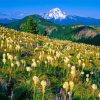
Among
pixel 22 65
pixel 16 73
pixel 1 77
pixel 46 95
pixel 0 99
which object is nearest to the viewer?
pixel 0 99

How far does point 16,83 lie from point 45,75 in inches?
80.8

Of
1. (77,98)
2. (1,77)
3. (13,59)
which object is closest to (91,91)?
(77,98)

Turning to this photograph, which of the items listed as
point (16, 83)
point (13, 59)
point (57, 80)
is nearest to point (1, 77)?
point (16, 83)

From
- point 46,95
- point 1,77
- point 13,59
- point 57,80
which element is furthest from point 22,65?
point 46,95

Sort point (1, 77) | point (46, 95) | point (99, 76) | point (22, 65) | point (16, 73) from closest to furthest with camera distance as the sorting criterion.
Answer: point (46, 95)
point (1, 77)
point (16, 73)
point (22, 65)
point (99, 76)

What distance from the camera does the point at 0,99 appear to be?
1030cm

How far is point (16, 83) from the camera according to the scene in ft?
40.9

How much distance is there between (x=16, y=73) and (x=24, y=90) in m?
2.35

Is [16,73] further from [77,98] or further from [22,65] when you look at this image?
[77,98]

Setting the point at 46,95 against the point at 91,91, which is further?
the point at 91,91

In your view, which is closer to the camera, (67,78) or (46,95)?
(46,95)

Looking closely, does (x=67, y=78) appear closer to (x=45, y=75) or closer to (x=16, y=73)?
(x=45, y=75)

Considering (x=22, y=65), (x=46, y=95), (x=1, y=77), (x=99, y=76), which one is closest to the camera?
(x=46, y=95)

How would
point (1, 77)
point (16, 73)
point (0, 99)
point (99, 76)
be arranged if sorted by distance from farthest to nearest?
point (99, 76)
point (16, 73)
point (1, 77)
point (0, 99)
